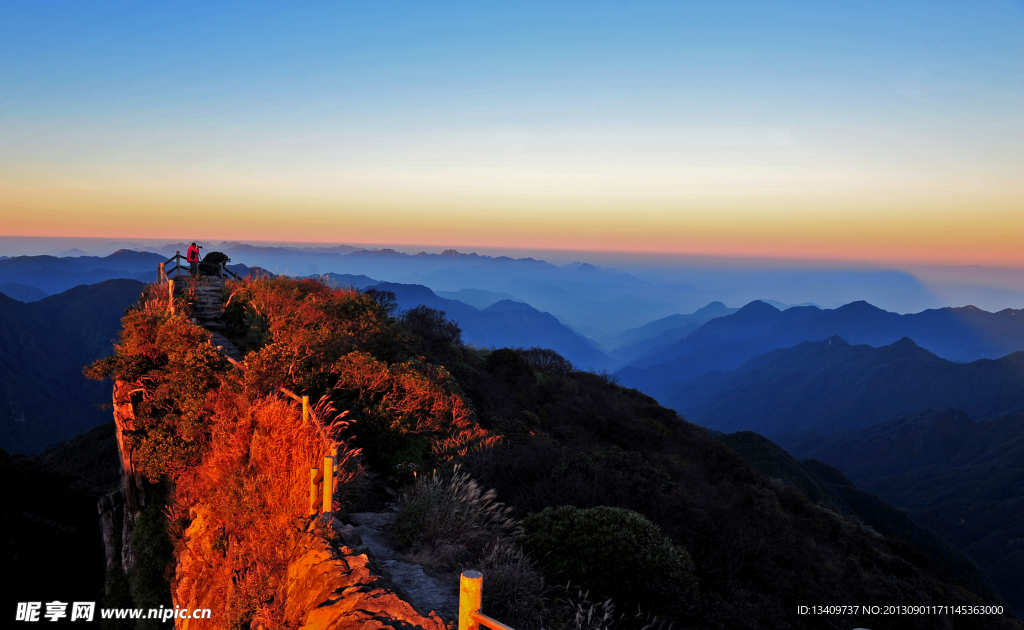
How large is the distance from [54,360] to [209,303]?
459 ft

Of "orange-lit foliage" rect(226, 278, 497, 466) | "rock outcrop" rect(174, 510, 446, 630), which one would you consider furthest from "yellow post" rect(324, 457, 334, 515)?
"orange-lit foliage" rect(226, 278, 497, 466)

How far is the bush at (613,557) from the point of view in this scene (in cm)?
595

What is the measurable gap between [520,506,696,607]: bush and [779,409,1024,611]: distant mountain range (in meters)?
61.3

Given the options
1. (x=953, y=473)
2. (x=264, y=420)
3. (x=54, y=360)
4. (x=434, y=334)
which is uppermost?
(x=264, y=420)

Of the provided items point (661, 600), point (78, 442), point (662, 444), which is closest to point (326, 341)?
point (661, 600)

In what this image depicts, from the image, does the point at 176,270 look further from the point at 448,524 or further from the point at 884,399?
the point at 884,399

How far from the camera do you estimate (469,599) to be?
3105 mm

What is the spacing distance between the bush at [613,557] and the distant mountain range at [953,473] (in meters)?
61.3

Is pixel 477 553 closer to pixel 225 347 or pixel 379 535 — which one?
pixel 379 535

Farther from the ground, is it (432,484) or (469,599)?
(469,599)

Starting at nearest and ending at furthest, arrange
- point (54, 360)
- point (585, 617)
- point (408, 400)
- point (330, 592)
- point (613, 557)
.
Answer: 1. point (330, 592)
2. point (585, 617)
3. point (613, 557)
4. point (408, 400)
5. point (54, 360)

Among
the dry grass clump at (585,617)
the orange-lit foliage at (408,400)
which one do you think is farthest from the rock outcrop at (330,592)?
the orange-lit foliage at (408,400)

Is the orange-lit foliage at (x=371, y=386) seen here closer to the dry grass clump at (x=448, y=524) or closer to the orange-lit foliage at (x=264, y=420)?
the orange-lit foliage at (x=264, y=420)

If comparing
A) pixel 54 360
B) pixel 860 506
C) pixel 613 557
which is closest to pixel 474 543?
pixel 613 557
